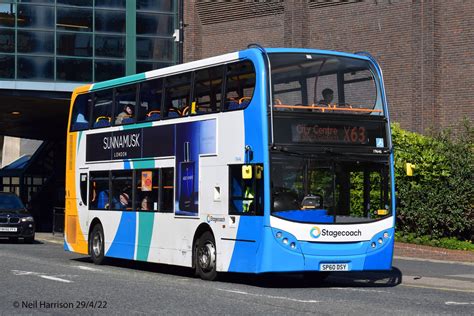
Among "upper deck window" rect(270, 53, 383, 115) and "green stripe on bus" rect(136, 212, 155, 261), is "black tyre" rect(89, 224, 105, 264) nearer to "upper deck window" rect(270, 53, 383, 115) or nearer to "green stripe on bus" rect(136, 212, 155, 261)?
"green stripe on bus" rect(136, 212, 155, 261)

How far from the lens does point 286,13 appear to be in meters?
38.3

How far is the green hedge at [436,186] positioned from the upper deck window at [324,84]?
921 cm

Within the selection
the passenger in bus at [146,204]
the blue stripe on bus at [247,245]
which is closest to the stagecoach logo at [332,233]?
the blue stripe on bus at [247,245]

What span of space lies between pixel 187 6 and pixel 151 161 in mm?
23038

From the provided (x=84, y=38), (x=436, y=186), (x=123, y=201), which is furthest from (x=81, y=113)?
(x=84, y=38)

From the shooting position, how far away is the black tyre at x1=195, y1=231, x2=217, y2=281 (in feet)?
59.3

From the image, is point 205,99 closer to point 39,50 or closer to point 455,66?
point 455,66

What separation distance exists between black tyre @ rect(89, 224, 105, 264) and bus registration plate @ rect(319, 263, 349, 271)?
24.0 ft

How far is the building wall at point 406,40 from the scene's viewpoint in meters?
32.7

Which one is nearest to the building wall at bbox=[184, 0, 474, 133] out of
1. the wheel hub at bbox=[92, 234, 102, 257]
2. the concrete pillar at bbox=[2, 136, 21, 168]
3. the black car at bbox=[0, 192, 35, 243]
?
the black car at bbox=[0, 192, 35, 243]

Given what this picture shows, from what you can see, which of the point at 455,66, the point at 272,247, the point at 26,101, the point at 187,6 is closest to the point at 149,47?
the point at 187,6

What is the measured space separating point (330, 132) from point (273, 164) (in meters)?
1.27

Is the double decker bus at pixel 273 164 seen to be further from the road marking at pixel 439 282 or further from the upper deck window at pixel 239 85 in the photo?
the road marking at pixel 439 282

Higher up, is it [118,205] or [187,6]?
[187,6]
